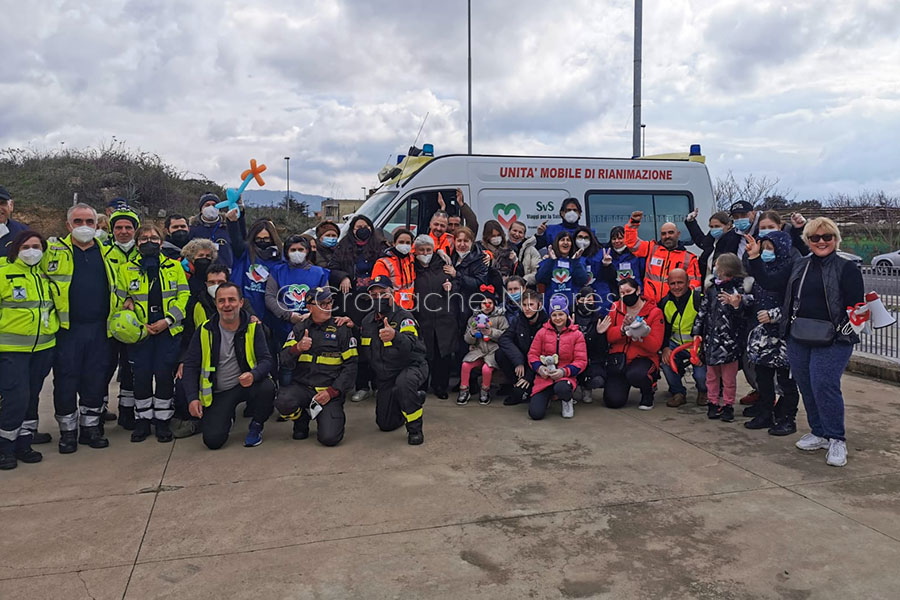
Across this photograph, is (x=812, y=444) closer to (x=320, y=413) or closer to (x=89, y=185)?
(x=320, y=413)

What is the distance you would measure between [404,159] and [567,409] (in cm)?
487

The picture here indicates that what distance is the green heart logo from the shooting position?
8.59m

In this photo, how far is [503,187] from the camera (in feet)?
28.3

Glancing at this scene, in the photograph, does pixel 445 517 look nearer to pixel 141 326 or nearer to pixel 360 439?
pixel 360 439

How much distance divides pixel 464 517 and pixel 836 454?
9.52 ft

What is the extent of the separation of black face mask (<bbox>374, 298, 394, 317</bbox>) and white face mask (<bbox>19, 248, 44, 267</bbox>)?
2642 millimetres

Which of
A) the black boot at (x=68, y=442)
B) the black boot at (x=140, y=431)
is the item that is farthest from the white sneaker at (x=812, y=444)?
the black boot at (x=68, y=442)

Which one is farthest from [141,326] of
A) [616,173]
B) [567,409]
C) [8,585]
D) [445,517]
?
[616,173]

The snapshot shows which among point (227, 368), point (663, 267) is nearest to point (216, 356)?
point (227, 368)

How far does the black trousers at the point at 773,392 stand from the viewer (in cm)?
553

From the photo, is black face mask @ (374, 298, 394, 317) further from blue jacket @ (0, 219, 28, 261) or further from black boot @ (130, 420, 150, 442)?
blue jacket @ (0, 219, 28, 261)

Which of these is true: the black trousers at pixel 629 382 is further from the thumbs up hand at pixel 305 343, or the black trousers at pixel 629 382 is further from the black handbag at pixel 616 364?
the thumbs up hand at pixel 305 343

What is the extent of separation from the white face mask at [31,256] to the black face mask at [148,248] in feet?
2.41

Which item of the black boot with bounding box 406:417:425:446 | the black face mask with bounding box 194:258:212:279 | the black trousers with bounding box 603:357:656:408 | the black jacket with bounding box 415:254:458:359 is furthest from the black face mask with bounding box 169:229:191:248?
the black trousers with bounding box 603:357:656:408
